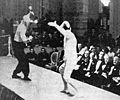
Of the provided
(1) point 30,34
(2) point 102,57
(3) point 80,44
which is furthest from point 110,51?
(1) point 30,34

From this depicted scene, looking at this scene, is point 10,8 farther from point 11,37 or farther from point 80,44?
point 80,44

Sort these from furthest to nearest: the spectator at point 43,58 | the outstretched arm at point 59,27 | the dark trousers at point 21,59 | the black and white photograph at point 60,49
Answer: the dark trousers at point 21,59, the spectator at point 43,58, the outstretched arm at point 59,27, the black and white photograph at point 60,49

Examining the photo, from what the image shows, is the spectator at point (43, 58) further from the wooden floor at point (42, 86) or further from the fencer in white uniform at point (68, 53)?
the fencer in white uniform at point (68, 53)

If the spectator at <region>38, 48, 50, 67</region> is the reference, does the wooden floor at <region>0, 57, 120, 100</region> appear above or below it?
below

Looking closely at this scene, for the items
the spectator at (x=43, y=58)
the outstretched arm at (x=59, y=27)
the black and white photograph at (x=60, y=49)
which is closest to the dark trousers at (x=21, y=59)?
the black and white photograph at (x=60, y=49)

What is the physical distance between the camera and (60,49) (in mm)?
3176

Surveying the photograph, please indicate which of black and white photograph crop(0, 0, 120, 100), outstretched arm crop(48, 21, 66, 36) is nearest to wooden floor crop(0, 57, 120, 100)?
black and white photograph crop(0, 0, 120, 100)

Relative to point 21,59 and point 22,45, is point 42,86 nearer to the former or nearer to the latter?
point 21,59

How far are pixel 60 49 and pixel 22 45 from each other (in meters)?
0.51

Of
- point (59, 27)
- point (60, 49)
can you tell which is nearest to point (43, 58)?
point (60, 49)

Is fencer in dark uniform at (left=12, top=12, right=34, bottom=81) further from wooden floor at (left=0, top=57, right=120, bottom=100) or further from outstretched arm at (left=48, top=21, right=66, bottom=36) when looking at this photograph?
outstretched arm at (left=48, top=21, right=66, bottom=36)

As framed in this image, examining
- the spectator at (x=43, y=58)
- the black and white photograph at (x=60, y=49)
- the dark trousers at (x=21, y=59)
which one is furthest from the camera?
the dark trousers at (x=21, y=59)

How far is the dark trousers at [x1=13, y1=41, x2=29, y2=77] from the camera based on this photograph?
3.39 metres

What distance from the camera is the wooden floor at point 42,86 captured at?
10.0 ft
